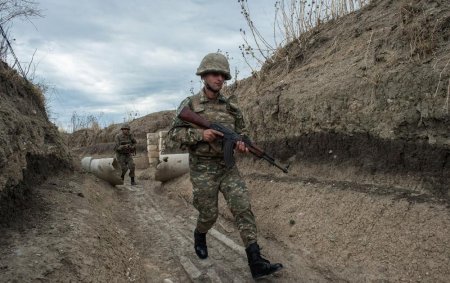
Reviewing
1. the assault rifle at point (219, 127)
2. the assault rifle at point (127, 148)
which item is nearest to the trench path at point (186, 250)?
the assault rifle at point (219, 127)

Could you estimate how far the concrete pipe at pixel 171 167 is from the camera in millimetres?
9531

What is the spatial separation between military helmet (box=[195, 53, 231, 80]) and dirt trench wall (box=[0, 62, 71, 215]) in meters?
2.15

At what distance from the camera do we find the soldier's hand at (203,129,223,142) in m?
3.69

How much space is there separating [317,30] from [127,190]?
6.12m

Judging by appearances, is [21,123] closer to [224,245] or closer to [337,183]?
[224,245]

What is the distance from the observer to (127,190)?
10.0 m

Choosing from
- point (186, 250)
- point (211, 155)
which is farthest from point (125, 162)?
point (211, 155)

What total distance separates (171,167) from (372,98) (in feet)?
20.1

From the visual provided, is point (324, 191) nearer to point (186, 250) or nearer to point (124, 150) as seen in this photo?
point (186, 250)

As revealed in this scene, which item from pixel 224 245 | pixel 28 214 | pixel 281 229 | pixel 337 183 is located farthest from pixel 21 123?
pixel 337 183

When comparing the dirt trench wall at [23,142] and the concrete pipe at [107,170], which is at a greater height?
the dirt trench wall at [23,142]

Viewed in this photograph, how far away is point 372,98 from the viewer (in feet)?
14.3

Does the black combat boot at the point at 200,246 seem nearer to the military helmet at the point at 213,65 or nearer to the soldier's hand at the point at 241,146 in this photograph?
the soldier's hand at the point at 241,146

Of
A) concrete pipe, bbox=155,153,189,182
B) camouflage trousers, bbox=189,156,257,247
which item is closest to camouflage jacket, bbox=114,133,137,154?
concrete pipe, bbox=155,153,189,182
